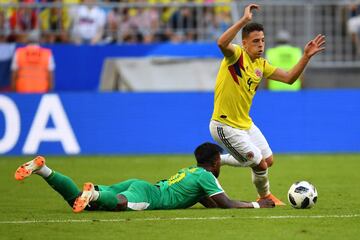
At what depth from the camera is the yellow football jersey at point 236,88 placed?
12.2 m

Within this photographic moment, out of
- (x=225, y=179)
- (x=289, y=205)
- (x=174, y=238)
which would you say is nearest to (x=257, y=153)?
(x=289, y=205)

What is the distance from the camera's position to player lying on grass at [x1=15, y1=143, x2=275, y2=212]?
36.8 feet

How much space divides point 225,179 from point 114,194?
5169mm

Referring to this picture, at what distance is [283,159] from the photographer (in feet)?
65.2

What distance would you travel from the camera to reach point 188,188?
1152cm

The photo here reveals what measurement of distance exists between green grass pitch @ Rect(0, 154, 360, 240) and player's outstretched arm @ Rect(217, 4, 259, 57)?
194 cm

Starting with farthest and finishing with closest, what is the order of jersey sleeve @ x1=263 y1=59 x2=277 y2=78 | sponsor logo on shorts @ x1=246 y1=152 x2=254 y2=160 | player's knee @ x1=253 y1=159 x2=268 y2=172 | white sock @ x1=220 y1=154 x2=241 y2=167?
white sock @ x1=220 y1=154 x2=241 y2=167, jersey sleeve @ x1=263 y1=59 x2=277 y2=78, player's knee @ x1=253 y1=159 x2=268 y2=172, sponsor logo on shorts @ x1=246 y1=152 x2=254 y2=160

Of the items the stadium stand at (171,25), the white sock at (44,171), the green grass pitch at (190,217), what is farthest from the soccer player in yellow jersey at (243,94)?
the stadium stand at (171,25)

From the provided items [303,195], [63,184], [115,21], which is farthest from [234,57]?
[115,21]

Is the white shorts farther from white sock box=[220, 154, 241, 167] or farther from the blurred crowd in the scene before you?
the blurred crowd

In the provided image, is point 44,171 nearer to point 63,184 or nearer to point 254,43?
point 63,184

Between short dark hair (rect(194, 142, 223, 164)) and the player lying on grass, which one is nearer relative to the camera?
the player lying on grass

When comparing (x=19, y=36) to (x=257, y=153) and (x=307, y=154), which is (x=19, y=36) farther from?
(x=257, y=153)

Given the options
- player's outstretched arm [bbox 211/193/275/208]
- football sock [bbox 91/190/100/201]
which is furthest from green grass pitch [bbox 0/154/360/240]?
football sock [bbox 91/190/100/201]
